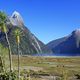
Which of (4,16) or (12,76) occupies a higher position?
(4,16)

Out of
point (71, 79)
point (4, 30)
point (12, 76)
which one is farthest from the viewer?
point (71, 79)

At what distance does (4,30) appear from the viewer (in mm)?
76438

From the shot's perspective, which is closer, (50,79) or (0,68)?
(0,68)

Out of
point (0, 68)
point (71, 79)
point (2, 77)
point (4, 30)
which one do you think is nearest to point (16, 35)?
point (4, 30)

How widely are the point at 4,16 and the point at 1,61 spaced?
12.8m

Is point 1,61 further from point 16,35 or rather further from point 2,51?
point 16,35

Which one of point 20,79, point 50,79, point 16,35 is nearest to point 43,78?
point 50,79

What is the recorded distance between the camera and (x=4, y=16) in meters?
70.8

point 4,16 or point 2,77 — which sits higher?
point 4,16

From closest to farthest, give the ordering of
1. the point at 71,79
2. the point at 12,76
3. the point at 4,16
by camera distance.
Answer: the point at 12,76, the point at 4,16, the point at 71,79

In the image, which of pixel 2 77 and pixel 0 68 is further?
pixel 0 68

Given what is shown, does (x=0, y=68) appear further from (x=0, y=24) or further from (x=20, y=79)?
(x=20, y=79)

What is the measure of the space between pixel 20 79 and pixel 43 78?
110 ft

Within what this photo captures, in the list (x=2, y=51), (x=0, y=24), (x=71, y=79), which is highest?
(x=0, y=24)
